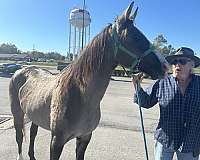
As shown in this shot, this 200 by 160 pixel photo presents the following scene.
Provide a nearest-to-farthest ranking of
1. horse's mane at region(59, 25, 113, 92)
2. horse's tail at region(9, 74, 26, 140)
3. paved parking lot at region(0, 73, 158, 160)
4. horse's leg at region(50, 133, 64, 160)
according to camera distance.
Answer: horse's mane at region(59, 25, 113, 92) < horse's leg at region(50, 133, 64, 160) < horse's tail at region(9, 74, 26, 140) < paved parking lot at region(0, 73, 158, 160)

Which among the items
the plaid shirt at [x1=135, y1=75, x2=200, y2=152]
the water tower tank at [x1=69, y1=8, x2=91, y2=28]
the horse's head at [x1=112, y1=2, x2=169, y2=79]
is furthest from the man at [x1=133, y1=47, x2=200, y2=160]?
the water tower tank at [x1=69, y1=8, x2=91, y2=28]

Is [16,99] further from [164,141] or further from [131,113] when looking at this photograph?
Answer: [131,113]

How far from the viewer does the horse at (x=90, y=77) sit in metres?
3.37

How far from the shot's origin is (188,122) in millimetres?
3246

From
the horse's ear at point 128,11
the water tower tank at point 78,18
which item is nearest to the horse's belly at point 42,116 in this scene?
the horse's ear at point 128,11

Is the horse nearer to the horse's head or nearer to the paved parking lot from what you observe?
the horse's head

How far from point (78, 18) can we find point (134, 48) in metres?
49.8

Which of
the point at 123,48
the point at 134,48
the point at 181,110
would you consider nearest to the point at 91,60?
the point at 123,48

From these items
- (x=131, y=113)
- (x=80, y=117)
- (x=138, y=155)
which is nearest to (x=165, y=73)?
(x=80, y=117)

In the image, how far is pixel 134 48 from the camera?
3375mm

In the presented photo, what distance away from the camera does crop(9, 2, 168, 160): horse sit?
3369 millimetres

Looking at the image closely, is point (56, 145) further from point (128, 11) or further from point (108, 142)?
point (108, 142)

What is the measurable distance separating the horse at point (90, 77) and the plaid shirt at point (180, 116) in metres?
0.22

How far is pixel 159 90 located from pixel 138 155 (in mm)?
2631
